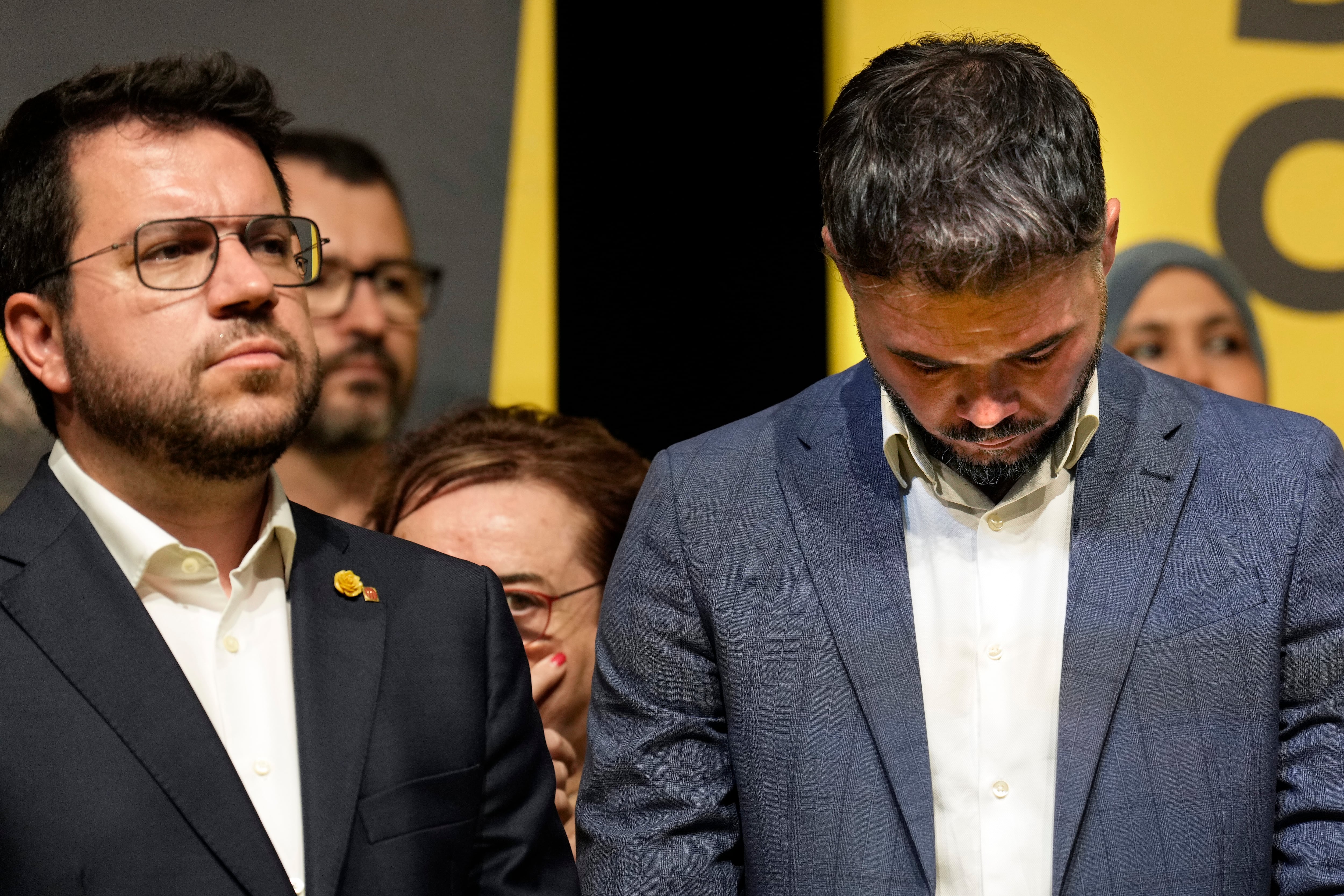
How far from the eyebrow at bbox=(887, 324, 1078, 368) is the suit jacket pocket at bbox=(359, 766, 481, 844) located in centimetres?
68

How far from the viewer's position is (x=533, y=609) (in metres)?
2.52

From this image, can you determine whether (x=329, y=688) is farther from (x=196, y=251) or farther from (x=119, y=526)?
(x=196, y=251)

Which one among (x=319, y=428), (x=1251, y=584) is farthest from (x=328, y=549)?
(x=319, y=428)

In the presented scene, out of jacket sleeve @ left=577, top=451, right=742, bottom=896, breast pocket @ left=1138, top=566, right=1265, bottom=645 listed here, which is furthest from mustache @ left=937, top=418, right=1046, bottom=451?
jacket sleeve @ left=577, top=451, right=742, bottom=896

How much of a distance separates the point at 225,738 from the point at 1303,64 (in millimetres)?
2940

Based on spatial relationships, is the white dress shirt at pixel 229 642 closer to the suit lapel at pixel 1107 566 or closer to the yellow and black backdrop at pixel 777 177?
the suit lapel at pixel 1107 566

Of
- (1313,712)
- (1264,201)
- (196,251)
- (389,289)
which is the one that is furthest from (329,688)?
(1264,201)

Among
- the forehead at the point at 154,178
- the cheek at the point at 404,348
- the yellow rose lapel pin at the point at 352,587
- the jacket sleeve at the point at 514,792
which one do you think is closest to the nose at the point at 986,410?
the jacket sleeve at the point at 514,792

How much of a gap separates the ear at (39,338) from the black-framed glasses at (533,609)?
0.98 meters

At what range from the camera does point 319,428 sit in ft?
10.5

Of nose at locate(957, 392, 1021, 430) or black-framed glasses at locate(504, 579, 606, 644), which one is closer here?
nose at locate(957, 392, 1021, 430)

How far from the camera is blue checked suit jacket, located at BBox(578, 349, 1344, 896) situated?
160 cm

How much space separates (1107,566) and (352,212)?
2085mm

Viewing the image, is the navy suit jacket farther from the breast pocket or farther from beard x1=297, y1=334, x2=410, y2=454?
beard x1=297, y1=334, x2=410, y2=454
